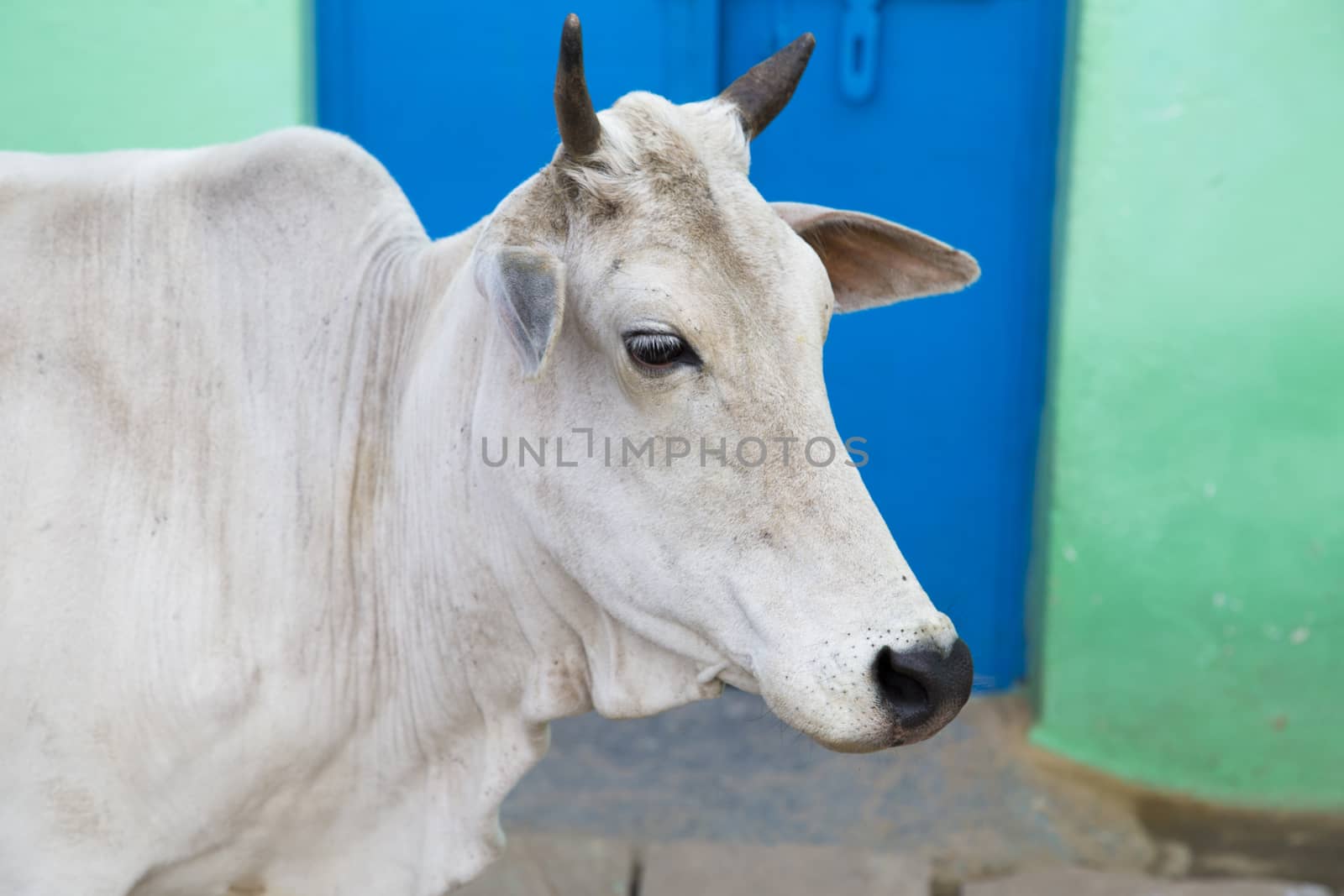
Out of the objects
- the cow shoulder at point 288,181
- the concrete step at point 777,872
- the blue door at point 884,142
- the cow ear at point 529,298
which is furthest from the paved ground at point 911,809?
the cow ear at point 529,298

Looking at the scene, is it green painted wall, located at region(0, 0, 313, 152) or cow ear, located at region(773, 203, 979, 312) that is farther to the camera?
green painted wall, located at region(0, 0, 313, 152)

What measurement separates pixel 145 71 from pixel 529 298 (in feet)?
7.56

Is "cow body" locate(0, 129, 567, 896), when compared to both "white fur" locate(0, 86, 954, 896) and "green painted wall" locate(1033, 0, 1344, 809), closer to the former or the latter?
"white fur" locate(0, 86, 954, 896)

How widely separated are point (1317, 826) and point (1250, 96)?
6.25 feet

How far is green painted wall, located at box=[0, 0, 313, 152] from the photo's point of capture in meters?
3.30

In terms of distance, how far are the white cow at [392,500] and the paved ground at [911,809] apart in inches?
63.2

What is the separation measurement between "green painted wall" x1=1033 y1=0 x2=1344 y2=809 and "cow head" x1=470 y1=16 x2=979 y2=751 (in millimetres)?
2077

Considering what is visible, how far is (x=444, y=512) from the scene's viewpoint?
175 cm

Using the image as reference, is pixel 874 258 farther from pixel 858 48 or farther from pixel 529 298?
pixel 858 48

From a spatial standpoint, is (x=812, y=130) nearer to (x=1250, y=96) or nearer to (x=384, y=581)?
(x=1250, y=96)

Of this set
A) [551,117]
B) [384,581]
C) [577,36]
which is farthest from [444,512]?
[551,117]

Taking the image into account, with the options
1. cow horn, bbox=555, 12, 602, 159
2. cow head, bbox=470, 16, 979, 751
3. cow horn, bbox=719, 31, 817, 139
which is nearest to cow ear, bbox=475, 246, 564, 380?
cow head, bbox=470, 16, 979, 751

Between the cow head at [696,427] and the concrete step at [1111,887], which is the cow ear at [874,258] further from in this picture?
the concrete step at [1111,887]

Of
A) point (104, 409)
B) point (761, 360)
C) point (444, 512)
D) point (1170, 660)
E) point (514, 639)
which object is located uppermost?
point (761, 360)
